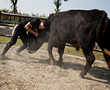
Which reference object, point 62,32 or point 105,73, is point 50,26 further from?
point 105,73

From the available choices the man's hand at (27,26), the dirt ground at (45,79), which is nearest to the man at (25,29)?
the man's hand at (27,26)

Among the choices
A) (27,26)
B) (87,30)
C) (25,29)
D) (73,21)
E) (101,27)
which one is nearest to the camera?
(101,27)

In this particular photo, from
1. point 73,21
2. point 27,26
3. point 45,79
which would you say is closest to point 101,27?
point 73,21

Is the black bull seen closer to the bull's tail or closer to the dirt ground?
the bull's tail

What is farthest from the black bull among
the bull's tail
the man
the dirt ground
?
the man

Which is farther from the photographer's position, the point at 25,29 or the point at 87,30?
the point at 25,29

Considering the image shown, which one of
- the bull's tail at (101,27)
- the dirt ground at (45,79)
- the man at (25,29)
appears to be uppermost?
the bull's tail at (101,27)

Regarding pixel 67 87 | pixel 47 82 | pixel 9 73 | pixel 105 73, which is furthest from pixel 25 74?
pixel 105 73

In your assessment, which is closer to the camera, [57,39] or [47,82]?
[47,82]

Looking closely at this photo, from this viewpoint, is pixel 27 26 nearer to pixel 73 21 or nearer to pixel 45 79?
pixel 73 21

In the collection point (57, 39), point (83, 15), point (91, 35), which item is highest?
point (83, 15)

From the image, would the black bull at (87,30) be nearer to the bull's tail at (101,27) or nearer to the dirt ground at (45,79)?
the bull's tail at (101,27)

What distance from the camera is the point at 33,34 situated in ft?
18.6

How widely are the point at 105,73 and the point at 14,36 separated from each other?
124 inches
